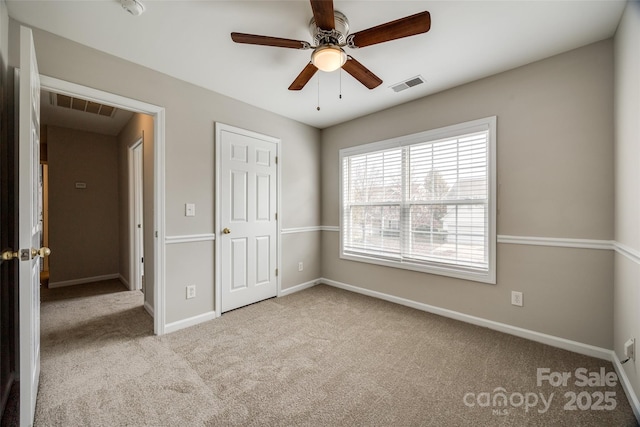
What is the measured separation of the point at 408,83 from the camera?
2.73m

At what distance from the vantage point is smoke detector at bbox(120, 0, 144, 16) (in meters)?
1.67

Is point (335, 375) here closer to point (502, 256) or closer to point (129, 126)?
point (502, 256)

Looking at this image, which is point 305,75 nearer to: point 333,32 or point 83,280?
point 333,32

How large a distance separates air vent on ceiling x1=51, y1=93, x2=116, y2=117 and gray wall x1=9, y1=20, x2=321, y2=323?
1325 millimetres

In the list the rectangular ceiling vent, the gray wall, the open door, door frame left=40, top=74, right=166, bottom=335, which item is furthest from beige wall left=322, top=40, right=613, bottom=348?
the open door

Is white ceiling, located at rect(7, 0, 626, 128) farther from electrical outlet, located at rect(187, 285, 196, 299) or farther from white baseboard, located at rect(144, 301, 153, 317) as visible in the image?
white baseboard, located at rect(144, 301, 153, 317)

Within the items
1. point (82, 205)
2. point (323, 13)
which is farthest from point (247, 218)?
point (82, 205)

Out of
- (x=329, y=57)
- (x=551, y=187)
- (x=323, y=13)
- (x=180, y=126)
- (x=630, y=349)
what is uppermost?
(x=323, y=13)

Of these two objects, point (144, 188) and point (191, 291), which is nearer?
point (191, 291)

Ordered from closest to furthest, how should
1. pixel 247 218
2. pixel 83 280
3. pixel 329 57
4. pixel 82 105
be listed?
pixel 329 57 < pixel 247 218 < pixel 82 105 < pixel 83 280

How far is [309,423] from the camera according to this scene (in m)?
1.47

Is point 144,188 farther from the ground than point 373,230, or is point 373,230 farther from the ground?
point 144,188

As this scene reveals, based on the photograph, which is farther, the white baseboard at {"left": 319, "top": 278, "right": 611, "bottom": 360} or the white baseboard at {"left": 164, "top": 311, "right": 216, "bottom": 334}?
the white baseboard at {"left": 164, "top": 311, "right": 216, "bottom": 334}

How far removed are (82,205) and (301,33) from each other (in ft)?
15.3
